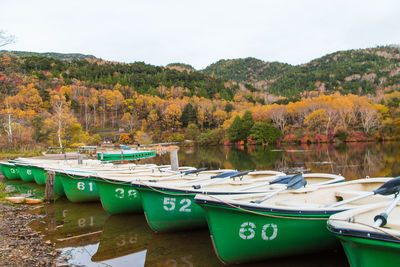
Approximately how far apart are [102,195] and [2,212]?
3541 millimetres

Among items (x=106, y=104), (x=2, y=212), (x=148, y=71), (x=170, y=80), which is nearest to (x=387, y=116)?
(x=2, y=212)

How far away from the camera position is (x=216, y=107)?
85875mm

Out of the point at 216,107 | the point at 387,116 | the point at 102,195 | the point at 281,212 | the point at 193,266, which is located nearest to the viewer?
the point at 281,212

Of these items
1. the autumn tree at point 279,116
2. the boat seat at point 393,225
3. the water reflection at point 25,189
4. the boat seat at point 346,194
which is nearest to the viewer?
the boat seat at point 393,225

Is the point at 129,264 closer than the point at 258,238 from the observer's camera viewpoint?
No

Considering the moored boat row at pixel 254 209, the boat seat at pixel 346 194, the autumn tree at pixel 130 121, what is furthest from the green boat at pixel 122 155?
the autumn tree at pixel 130 121

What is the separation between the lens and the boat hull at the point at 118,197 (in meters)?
8.52

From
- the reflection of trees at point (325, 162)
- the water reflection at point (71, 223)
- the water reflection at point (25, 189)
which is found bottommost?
the reflection of trees at point (325, 162)

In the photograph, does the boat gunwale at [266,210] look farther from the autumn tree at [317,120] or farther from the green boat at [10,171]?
the autumn tree at [317,120]

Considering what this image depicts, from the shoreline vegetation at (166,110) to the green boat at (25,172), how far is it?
36.8ft

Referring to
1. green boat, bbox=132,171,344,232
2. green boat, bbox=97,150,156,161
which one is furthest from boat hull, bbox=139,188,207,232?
green boat, bbox=97,150,156,161

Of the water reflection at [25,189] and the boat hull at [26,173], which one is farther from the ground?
the boat hull at [26,173]

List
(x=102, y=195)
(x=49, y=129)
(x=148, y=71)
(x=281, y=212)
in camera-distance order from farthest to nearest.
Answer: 1. (x=148, y=71)
2. (x=49, y=129)
3. (x=102, y=195)
4. (x=281, y=212)

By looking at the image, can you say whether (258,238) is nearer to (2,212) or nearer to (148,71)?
(2,212)
